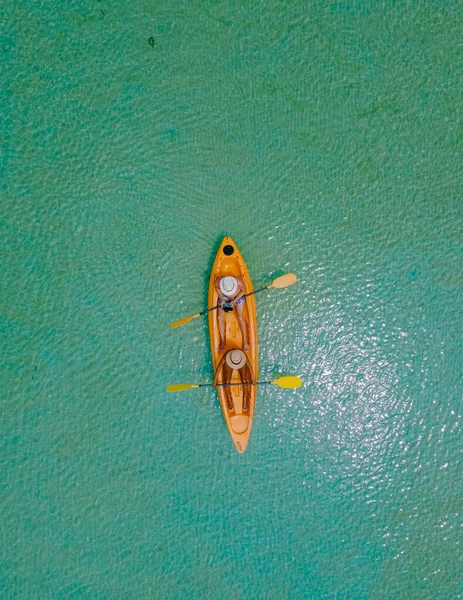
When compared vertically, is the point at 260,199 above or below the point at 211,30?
below

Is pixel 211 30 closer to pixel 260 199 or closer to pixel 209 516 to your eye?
pixel 260 199

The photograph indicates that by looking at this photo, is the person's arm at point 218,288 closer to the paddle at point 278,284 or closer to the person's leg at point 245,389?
the paddle at point 278,284

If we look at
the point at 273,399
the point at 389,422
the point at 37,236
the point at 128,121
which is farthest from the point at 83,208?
the point at 389,422

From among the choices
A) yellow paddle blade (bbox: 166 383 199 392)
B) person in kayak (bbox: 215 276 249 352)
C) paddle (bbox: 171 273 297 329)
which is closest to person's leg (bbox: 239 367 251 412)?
person in kayak (bbox: 215 276 249 352)

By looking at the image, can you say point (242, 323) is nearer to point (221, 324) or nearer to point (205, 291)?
point (221, 324)

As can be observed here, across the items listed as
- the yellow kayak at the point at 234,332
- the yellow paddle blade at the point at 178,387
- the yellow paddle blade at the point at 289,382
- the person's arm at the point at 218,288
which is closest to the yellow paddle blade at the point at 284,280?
the yellow kayak at the point at 234,332

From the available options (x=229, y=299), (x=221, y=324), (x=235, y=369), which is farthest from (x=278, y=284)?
(x=235, y=369)

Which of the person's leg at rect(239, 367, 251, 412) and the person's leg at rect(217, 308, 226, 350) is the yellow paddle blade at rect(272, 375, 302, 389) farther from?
the person's leg at rect(217, 308, 226, 350)

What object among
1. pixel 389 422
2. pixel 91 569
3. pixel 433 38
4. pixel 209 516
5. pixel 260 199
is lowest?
pixel 91 569
